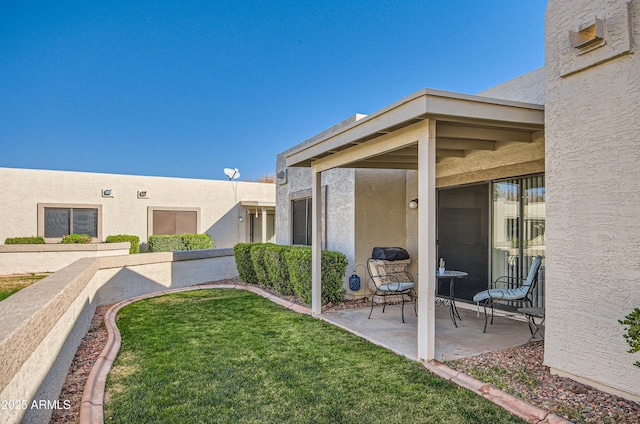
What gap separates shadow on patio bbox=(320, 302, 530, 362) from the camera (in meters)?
4.98

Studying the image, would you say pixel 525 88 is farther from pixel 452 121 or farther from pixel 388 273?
pixel 388 273

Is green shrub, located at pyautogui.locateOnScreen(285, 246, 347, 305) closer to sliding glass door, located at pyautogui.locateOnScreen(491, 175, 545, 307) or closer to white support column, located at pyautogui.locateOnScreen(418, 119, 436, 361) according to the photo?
sliding glass door, located at pyautogui.locateOnScreen(491, 175, 545, 307)

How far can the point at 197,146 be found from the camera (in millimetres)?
25938

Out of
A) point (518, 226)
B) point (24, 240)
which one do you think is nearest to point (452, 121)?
point (518, 226)

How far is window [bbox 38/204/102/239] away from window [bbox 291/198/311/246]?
30.2ft

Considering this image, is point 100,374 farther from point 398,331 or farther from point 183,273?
point 183,273

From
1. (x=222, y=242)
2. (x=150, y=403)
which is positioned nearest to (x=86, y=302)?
(x=150, y=403)

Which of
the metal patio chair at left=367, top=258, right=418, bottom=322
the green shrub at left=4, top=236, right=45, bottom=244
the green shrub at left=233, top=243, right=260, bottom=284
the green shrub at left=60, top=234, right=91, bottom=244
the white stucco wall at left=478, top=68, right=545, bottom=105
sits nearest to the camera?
the white stucco wall at left=478, top=68, right=545, bottom=105

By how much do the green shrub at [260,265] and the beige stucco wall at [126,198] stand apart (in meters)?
8.30

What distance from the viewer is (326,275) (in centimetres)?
774

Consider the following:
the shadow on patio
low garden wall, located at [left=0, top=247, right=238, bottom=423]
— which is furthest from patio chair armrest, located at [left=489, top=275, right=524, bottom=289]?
low garden wall, located at [left=0, top=247, right=238, bottom=423]

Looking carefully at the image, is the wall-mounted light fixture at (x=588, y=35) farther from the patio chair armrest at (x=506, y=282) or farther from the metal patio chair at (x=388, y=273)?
the metal patio chair at (x=388, y=273)

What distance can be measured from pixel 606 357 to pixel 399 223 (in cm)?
544

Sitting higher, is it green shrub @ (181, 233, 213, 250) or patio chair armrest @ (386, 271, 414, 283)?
green shrub @ (181, 233, 213, 250)
